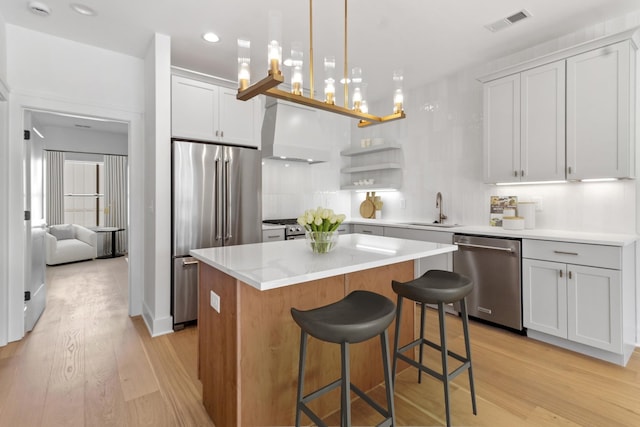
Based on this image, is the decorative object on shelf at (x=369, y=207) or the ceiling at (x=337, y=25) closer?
the ceiling at (x=337, y=25)

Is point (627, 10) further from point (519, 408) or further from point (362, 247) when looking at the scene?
point (519, 408)

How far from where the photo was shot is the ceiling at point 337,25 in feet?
8.21

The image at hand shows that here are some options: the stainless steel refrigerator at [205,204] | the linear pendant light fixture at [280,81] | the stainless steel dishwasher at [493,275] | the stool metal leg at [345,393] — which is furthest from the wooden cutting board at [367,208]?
the stool metal leg at [345,393]

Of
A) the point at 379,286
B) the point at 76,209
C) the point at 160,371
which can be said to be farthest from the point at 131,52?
the point at 76,209

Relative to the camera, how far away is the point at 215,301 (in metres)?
1.74

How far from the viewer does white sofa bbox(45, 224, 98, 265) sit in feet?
19.1

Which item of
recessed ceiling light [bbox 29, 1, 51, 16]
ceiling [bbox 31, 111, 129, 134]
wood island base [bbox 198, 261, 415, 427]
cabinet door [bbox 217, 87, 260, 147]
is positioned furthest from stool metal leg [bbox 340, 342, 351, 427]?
ceiling [bbox 31, 111, 129, 134]

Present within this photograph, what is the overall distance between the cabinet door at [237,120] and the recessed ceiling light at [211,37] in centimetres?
50

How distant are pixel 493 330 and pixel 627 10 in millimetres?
2943

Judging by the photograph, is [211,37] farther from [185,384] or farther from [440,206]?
[440,206]

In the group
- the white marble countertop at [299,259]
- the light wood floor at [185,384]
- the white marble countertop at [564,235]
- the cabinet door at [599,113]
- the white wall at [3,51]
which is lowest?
the light wood floor at [185,384]

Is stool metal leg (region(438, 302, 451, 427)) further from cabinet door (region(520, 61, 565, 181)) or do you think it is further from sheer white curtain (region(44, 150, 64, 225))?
sheer white curtain (region(44, 150, 64, 225))

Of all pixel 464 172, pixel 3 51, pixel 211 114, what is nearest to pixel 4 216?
pixel 3 51

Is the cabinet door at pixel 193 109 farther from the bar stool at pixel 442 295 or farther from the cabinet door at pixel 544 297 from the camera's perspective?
the cabinet door at pixel 544 297
